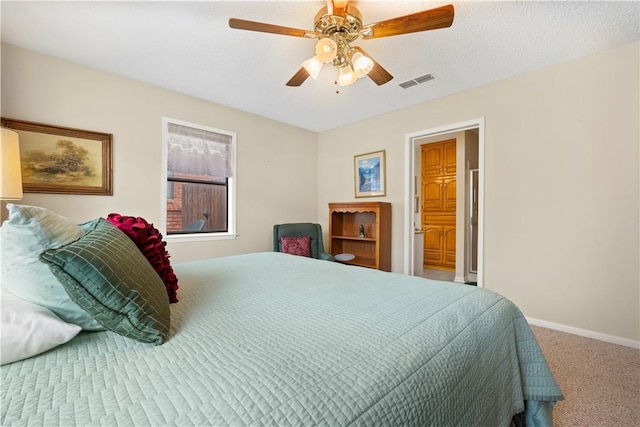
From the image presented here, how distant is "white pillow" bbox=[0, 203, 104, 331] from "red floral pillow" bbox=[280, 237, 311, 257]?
299 centimetres

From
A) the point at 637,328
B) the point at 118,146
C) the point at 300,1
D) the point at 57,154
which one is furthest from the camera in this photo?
the point at 118,146

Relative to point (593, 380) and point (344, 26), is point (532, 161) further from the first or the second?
point (344, 26)

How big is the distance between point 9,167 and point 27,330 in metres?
1.72

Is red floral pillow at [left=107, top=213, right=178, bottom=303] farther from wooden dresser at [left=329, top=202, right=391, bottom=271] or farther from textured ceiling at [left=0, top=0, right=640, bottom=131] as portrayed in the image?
wooden dresser at [left=329, top=202, right=391, bottom=271]

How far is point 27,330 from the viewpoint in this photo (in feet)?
2.06

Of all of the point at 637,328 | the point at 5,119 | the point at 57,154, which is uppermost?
the point at 5,119

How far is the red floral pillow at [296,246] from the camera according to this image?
3.73 meters

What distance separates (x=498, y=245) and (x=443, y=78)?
5.96ft

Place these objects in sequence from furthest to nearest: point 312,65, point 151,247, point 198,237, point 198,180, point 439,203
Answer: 1. point 439,203
2. point 198,180
3. point 198,237
4. point 312,65
5. point 151,247

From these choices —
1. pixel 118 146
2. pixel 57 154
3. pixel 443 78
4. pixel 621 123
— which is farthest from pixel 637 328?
pixel 57 154

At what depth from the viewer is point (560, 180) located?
2.47 meters

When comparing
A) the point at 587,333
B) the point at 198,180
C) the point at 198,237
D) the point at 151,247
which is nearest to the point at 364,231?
the point at 198,237

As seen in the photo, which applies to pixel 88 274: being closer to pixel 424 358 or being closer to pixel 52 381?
pixel 52 381

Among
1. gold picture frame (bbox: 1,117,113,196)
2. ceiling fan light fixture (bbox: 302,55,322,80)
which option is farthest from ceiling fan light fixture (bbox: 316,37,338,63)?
gold picture frame (bbox: 1,117,113,196)
